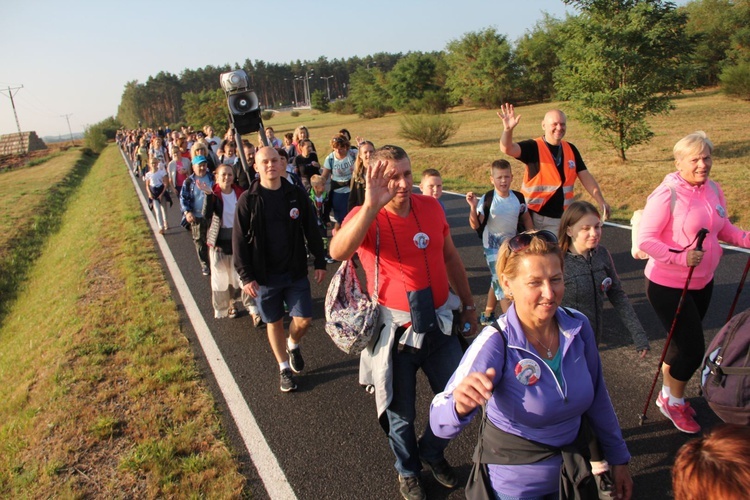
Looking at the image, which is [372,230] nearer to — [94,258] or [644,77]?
[94,258]

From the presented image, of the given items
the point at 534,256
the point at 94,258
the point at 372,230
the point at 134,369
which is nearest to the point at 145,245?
the point at 94,258

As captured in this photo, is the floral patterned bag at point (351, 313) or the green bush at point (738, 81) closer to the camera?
the floral patterned bag at point (351, 313)

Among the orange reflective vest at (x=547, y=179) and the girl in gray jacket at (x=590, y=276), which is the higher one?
the orange reflective vest at (x=547, y=179)

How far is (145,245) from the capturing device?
10.5 metres

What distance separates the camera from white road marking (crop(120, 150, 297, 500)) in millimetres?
3430

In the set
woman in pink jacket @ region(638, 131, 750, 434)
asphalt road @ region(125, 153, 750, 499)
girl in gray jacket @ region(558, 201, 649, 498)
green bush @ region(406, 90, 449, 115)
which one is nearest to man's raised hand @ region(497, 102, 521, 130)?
girl in gray jacket @ region(558, 201, 649, 498)

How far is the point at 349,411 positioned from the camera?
13.9 ft

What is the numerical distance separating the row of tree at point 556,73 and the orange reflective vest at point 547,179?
905 cm

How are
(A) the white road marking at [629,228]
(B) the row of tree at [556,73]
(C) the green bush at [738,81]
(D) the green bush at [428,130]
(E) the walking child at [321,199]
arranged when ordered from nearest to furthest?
(A) the white road marking at [629,228]
(E) the walking child at [321,199]
(B) the row of tree at [556,73]
(D) the green bush at [428,130]
(C) the green bush at [738,81]

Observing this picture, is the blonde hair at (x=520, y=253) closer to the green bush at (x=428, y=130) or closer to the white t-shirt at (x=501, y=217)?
the white t-shirt at (x=501, y=217)

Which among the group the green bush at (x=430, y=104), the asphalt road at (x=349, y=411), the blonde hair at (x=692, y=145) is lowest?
the asphalt road at (x=349, y=411)

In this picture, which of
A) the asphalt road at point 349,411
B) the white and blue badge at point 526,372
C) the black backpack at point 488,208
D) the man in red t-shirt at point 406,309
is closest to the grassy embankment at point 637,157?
the asphalt road at point 349,411

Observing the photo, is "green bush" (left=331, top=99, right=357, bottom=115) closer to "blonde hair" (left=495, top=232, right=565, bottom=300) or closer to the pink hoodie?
the pink hoodie

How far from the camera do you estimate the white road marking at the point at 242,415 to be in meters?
3.43
